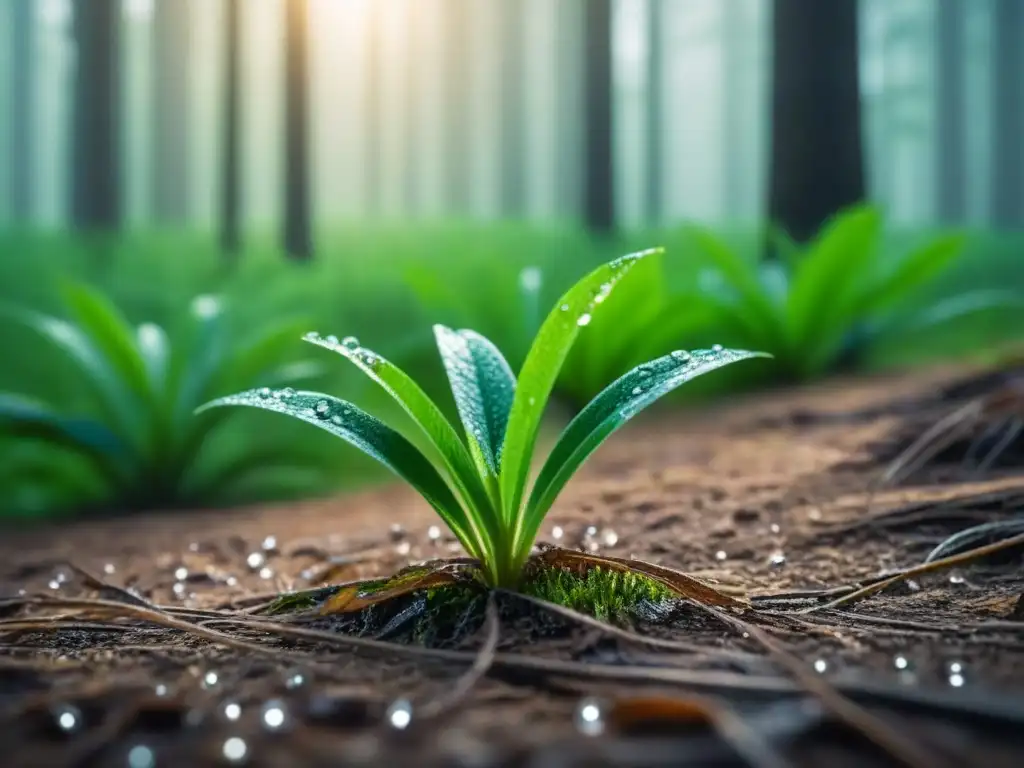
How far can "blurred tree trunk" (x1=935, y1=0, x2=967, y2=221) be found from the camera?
14.8m

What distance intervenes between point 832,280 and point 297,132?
12.8 ft

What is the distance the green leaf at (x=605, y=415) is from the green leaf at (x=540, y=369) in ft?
0.11

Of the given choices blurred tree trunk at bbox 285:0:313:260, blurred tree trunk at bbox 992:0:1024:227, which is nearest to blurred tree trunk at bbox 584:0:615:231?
blurred tree trunk at bbox 285:0:313:260

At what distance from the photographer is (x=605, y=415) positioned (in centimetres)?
104

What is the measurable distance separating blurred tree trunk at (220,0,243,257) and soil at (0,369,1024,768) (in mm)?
5278

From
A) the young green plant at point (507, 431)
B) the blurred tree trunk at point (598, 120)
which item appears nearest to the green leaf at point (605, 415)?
the young green plant at point (507, 431)

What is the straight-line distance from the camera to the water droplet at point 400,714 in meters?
0.71

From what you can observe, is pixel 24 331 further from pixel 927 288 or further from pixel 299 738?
pixel 927 288

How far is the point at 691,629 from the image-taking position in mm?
926

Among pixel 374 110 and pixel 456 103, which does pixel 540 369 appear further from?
pixel 456 103

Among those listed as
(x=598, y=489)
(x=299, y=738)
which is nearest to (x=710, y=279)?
(x=598, y=489)

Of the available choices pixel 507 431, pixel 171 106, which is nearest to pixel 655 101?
pixel 171 106

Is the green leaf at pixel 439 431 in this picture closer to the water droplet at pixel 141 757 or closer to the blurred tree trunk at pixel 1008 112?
the water droplet at pixel 141 757

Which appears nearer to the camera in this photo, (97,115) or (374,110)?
(97,115)
